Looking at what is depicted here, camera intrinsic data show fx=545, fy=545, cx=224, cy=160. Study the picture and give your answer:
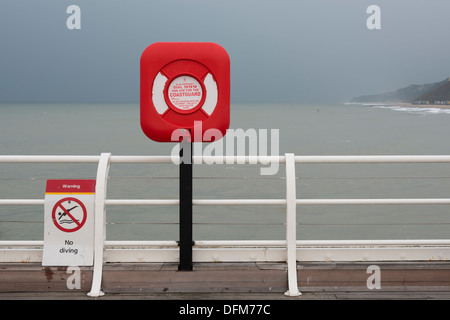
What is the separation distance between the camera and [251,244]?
3607mm

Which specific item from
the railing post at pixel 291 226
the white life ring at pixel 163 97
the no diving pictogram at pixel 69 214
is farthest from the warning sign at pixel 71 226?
the railing post at pixel 291 226

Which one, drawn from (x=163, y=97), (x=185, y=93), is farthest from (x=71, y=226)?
(x=185, y=93)

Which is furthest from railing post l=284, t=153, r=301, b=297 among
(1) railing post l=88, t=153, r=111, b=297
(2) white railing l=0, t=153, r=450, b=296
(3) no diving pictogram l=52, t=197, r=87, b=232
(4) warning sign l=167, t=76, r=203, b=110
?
(3) no diving pictogram l=52, t=197, r=87, b=232

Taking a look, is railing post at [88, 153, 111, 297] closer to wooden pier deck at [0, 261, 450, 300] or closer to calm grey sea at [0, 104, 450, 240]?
wooden pier deck at [0, 261, 450, 300]

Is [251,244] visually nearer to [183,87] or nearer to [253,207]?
[183,87]

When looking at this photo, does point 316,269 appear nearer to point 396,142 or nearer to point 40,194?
point 40,194

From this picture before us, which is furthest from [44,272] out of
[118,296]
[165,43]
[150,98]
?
[165,43]

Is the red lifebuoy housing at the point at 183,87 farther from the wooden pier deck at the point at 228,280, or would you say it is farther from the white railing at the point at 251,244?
the wooden pier deck at the point at 228,280

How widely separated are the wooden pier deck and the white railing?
77 millimetres

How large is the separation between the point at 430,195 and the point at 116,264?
44.8 feet

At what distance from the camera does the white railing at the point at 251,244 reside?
3.50 meters

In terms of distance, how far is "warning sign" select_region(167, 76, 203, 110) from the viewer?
3.33 m

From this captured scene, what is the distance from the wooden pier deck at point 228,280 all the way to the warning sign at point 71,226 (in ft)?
0.25

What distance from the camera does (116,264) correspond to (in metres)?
3.61
